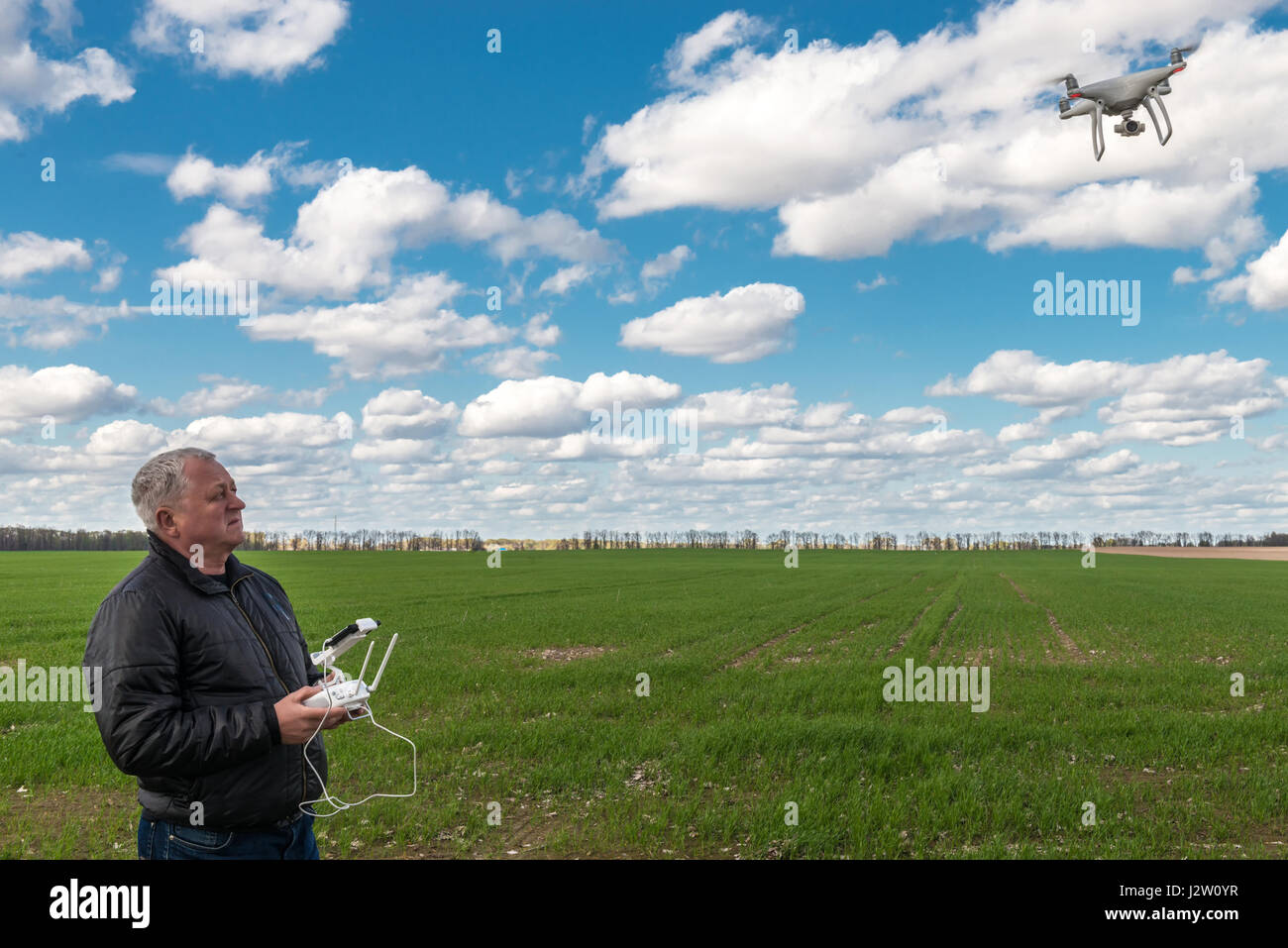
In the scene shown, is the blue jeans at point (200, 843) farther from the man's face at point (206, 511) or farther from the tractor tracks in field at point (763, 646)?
the tractor tracks in field at point (763, 646)

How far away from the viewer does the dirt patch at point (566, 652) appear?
2270 centimetres

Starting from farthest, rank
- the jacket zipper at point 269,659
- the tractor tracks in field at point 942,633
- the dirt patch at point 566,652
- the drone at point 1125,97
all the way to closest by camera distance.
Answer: the tractor tracks in field at point 942,633 → the dirt patch at point 566,652 → the drone at point 1125,97 → the jacket zipper at point 269,659

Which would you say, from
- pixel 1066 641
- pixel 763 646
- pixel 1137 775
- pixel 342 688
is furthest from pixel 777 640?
pixel 342 688

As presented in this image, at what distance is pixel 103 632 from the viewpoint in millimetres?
3875

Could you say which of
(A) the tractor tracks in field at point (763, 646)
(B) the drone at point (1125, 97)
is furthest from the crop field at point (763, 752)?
(B) the drone at point (1125, 97)

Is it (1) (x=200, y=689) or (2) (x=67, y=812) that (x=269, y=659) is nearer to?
(1) (x=200, y=689)

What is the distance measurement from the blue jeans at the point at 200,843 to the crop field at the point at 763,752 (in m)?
4.72

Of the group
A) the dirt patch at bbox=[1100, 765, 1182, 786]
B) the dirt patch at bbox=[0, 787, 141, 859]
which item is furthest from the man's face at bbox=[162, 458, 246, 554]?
the dirt patch at bbox=[1100, 765, 1182, 786]

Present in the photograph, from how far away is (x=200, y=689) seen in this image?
13.4 ft

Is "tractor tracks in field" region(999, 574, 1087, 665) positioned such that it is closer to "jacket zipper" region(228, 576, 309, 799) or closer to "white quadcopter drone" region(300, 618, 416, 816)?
"white quadcopter drone" region(300, 618, 416, 816)

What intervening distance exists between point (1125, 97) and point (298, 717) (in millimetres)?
19673

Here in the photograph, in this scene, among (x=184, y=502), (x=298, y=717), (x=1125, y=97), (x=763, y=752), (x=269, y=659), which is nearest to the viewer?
(x=298, y=717)
